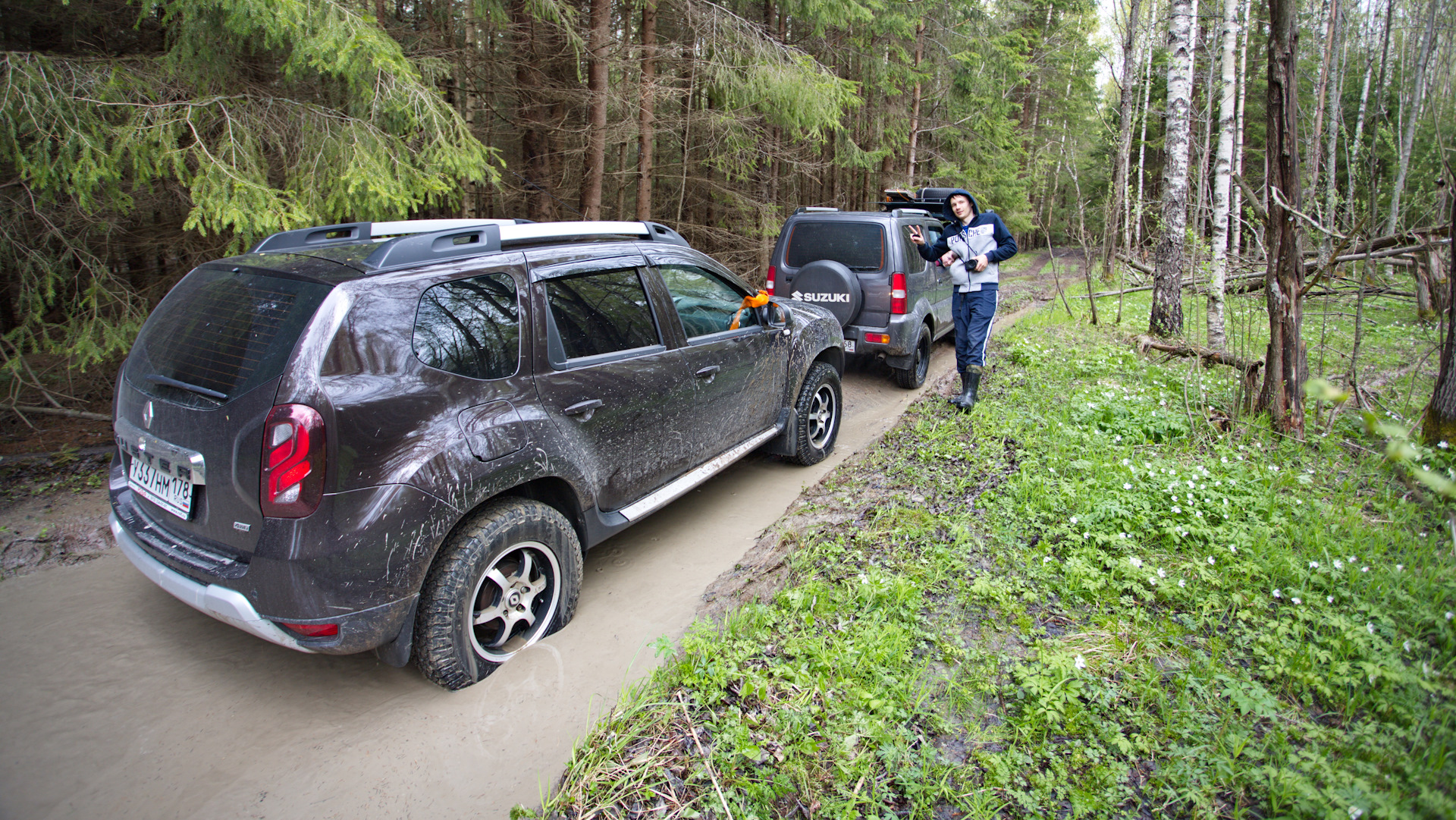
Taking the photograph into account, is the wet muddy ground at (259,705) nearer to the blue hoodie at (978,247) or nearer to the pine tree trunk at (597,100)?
the blue hoodie at (978,247)

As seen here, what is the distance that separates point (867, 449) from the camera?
571 centimetres

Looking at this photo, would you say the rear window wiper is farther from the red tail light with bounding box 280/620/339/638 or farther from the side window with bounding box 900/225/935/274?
the side window with bounding box 900/225/935/274

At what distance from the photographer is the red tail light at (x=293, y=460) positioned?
250 centimetres

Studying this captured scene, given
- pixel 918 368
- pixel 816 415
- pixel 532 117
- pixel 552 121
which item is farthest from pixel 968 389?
pixel 532 117

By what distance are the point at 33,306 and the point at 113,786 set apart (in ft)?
16.0

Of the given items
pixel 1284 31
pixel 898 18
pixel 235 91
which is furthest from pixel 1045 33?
pixel 235 91

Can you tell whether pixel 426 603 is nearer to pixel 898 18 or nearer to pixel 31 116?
pixel 31 116

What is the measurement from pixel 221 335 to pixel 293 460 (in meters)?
0.74

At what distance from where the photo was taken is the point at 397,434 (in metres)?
2.68

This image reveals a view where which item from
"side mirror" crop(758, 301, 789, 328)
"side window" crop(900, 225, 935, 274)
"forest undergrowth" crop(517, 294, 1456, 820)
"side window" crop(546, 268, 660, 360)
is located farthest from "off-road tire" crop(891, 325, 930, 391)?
"side window" crop(546, 268, 660, 360)

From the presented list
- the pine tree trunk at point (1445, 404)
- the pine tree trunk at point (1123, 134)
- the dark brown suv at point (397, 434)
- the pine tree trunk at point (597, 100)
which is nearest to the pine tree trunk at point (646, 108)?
the pine tree trunk at point (597, 100)

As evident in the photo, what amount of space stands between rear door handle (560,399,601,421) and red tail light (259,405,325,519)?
1.10m

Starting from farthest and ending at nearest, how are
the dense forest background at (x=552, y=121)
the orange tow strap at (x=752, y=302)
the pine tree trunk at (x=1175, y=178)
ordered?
the pine tree trunk at (x=1175, y=178), the dense forest background at (x=552, y=121), the orange tow strap at (x=752, y=302)

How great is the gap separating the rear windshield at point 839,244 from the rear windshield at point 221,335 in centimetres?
565
